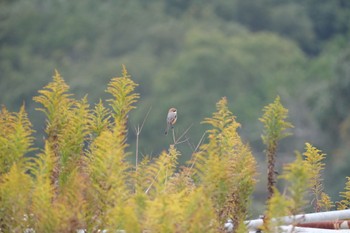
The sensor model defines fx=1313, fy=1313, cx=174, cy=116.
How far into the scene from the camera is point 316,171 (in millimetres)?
8625

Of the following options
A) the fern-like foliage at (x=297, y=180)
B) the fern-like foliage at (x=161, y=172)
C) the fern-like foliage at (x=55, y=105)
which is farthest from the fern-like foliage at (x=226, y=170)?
the fern-like foliage at (x=55, y=105)

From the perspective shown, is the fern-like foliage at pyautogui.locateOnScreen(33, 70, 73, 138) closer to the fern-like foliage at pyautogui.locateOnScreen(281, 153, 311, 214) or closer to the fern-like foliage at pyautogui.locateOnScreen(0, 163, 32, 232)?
the fern-like foliage at pyautogui.locateOnScreen(0, 163, 32, 232)

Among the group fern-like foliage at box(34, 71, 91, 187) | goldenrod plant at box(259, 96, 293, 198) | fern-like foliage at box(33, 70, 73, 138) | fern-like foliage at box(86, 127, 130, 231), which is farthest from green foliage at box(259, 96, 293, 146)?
fern-like foliage at box(33, 70, 73, 138)

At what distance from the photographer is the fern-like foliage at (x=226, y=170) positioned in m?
7.74

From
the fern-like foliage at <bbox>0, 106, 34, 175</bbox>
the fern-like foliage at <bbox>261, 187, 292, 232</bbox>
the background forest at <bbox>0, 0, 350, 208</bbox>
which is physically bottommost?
the fern-like foliage at <bbox>261, 187, 292, 232</bbox>

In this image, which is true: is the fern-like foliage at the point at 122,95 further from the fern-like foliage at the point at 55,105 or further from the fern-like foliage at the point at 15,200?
the fern-like foliage at the point at 15,200

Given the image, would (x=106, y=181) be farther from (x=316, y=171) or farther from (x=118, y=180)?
(x=316, y=171)

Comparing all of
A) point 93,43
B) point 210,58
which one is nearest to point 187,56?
point 210,58

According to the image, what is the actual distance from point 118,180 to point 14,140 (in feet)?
2.32

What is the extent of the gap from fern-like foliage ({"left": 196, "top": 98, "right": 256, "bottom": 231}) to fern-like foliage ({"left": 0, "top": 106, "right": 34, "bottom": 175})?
1036 mm

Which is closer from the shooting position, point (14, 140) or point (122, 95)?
point (14, 140)

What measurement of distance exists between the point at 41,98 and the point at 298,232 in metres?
1.84

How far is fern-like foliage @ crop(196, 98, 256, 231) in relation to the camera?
25.4ft

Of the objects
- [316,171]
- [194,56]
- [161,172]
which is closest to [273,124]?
[161,172]
